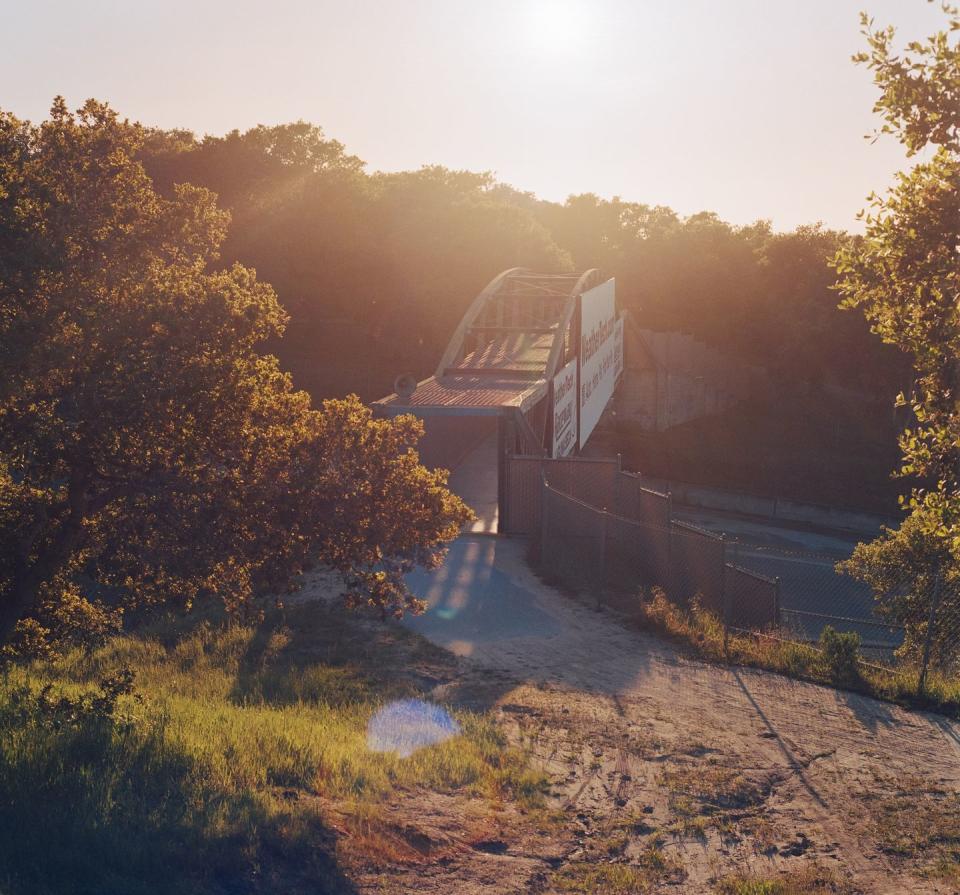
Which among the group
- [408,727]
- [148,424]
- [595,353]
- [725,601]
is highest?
[595,353]

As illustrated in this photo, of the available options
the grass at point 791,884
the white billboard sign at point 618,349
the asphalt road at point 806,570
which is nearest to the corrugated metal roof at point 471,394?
the asphalt road at point 806,570

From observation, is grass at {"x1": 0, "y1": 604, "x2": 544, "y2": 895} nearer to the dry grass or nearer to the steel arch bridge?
the dry grass

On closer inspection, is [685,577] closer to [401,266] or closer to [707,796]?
[707,796]

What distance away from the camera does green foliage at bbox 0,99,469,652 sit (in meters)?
9.85

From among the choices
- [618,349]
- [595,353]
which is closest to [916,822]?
[595,353]

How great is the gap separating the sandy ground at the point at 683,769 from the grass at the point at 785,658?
39cm

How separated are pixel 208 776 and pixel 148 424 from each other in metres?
3.48

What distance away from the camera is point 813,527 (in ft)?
134

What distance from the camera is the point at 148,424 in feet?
33.5

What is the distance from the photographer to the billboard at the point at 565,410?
30984 millimetres

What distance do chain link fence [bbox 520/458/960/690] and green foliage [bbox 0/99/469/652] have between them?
24.9 feet

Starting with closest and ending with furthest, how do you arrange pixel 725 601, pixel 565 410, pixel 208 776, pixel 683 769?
pixel 208 776 → pixel 683 769 → pixel 725 601 → pixel 565 410

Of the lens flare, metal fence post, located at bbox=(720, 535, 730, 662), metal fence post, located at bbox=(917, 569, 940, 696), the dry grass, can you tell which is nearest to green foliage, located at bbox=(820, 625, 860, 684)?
metal fence post, located at bbox=(917, 569, 940, 696)

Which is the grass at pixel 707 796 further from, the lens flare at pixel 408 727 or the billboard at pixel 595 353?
the billboard at pixel 595 353
